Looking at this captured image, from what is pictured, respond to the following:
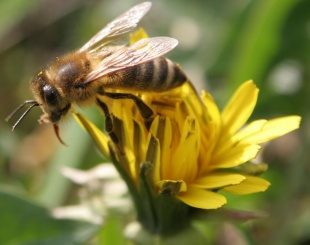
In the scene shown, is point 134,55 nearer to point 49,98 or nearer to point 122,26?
point 49,98

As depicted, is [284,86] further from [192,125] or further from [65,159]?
[192,125]

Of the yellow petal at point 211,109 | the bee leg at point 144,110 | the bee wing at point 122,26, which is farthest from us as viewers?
the bee wing at point 122,26

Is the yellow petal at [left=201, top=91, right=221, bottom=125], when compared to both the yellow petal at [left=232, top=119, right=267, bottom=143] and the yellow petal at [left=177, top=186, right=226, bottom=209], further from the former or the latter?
the yellow petal at [left=177, top=186, right=226, bottom=209]

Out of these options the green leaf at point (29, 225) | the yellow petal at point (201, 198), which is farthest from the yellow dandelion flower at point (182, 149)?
the green leaf at point (29, 225)

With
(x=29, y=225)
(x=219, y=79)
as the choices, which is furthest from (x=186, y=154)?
(x=219, y=79)

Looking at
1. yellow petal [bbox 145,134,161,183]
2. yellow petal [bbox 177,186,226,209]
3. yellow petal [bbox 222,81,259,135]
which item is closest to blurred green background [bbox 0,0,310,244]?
yellow petal [bbox 222,81,259,135]

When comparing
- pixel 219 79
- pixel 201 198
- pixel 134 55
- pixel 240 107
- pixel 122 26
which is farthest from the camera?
pixel 219 79

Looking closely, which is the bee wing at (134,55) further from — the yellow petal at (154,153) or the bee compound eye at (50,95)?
the yellow petal at (154,153)
